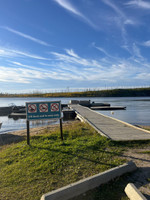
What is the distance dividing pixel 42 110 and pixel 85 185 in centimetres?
420

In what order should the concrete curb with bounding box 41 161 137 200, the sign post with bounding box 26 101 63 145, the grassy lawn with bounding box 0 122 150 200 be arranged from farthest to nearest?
the sign post with bounding box 26 101 63 145 → the grassy lawn with bounding box 0 122 150 200 → the concrete curb with bounding box 41 161 137 200

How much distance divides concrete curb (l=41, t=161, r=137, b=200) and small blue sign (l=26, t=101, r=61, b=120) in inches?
149

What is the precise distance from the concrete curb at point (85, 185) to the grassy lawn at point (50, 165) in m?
0.25

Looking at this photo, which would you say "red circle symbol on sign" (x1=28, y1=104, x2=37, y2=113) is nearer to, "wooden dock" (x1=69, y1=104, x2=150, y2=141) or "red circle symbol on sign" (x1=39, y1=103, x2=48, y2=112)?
"red circle symbol on sign" (x1=39, y1=103, x2=48, y2=112)

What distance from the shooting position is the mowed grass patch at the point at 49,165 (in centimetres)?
371

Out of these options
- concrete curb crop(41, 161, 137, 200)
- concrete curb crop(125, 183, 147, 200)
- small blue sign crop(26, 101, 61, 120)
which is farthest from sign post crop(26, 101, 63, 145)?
concrete curb crop(125, 183, 147, 200)

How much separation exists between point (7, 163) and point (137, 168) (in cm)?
389

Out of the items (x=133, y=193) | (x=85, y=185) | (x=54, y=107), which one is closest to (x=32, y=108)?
(x=54, y=107)

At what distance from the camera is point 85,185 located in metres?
3.50

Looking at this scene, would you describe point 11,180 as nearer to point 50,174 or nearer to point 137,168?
point 50,174

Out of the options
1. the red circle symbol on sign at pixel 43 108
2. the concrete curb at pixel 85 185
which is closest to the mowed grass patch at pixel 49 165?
the concrete curb at pixel 85 185

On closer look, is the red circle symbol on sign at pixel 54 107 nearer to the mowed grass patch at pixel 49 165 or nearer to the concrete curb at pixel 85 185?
the mowed grass patch at pixel 49 165

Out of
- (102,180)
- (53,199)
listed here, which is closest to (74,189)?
(53,199)

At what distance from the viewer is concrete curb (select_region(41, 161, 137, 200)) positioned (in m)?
3.14
